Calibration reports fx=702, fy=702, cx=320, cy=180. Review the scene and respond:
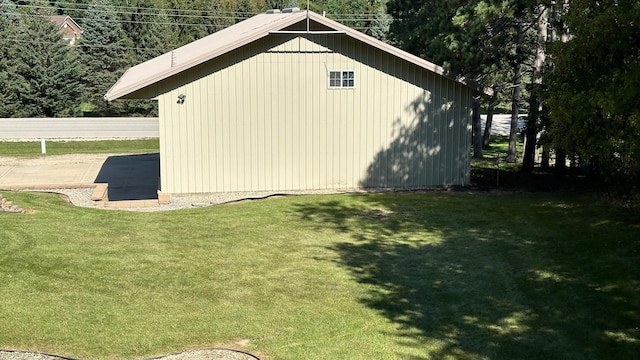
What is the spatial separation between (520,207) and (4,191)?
13.9 meters

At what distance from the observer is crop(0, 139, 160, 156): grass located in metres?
33.4

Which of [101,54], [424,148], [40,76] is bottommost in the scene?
[424,148]

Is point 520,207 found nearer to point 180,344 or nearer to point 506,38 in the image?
point 506,38

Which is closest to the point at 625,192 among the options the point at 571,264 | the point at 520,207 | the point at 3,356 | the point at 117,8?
the point at 520,207

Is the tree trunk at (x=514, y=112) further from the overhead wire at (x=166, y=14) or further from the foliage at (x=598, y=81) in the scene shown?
the overhead wire at (x=166, y=14)

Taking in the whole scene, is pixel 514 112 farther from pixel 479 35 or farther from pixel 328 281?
pixel 328 281

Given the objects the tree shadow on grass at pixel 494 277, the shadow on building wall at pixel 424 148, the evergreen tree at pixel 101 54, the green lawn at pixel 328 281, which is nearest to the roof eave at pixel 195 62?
the green lawn at pixel 328 281

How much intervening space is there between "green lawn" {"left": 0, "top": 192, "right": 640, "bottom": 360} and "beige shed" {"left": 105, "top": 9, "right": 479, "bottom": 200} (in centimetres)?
227

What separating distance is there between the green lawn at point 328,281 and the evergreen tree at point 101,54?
36.3 m

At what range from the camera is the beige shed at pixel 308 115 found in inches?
739

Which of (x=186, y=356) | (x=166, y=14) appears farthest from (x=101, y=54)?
(x=186, y=356)

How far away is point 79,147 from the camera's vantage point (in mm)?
35750

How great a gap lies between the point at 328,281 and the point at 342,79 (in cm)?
897

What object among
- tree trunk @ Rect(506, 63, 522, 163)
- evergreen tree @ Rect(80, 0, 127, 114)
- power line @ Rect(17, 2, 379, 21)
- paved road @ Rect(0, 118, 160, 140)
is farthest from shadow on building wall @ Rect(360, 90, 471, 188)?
power line @ Rect(17, 2, 379, 21)
